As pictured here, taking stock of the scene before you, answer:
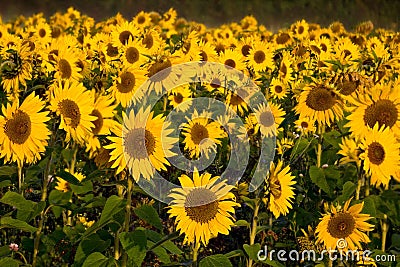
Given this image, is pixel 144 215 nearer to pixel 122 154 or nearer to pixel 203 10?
pixel 122 154

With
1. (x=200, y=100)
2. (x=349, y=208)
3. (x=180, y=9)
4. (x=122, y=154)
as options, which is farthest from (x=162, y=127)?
(x=180, y=9)

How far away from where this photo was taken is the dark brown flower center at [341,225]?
3.20m

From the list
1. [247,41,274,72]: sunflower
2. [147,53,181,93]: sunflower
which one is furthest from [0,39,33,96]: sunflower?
[247,41,274,72]: sunflower

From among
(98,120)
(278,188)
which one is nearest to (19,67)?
(98,120)

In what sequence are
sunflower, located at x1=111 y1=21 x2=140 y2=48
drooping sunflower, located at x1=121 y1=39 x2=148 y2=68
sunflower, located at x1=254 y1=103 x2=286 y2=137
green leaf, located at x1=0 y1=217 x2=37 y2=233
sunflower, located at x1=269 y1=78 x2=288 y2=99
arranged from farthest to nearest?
sunflower, located at x1=111 y1=21 x2=140 y2=48
sunflower, located at x1=269 y1=78 x2=288 y2=99
drooping sunflower, located at x1=121 y1=39 x2=148 y2=68
sunflower, located at x1=254 y1=103 x2=286 y2=137
green leaf, located at x1=0 y1=217 x2=37 y2=233

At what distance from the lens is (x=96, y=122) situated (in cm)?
333

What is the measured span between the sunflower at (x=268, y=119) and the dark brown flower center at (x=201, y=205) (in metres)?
0.99

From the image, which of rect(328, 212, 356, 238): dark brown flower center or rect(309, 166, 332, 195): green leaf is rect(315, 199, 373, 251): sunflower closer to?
rect(328, 212, 356, 238): dark brown flower center

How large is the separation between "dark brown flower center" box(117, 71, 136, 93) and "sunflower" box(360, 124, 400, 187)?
1.38 m

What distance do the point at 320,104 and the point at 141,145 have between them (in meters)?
1.14

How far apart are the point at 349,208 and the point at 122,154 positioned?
1.11 m

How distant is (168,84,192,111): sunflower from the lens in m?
4.19

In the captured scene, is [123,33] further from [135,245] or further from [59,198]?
[135,245]

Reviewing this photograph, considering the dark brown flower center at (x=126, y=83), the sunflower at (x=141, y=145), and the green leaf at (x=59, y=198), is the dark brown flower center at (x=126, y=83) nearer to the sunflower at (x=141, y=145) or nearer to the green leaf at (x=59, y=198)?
the green leaf at (x=59, y=198)
